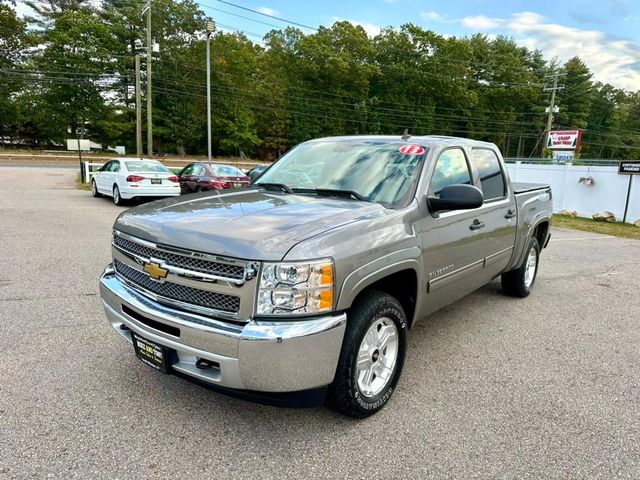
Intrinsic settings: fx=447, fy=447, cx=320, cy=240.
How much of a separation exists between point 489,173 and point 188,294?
3394 millimetres

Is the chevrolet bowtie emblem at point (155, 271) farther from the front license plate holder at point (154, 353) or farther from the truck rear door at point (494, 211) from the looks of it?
the truck rear door at point (494, 211)

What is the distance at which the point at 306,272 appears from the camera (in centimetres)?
237

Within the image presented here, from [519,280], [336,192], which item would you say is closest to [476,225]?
[336,192]

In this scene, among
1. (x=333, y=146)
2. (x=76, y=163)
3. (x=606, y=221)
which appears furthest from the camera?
(x=76, y=163)

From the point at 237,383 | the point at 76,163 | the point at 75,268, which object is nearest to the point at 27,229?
the point at 75,268

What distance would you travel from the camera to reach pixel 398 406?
3.09 metres

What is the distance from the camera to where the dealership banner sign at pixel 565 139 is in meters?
28.5

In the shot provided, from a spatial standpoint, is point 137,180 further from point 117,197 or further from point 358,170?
point 358,170

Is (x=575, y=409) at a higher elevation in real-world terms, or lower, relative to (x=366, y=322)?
lower

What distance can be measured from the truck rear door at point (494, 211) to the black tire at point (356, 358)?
5.32 feet

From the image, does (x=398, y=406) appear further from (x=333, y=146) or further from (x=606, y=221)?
(x=606, y=221)

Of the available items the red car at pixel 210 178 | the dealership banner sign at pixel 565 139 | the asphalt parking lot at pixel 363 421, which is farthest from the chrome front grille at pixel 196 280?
the dealership banner sign at pixel 565 139

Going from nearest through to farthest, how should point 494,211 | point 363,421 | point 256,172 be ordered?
point 363,421 → point 494,211 → point 256,172

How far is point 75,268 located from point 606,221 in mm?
17253
